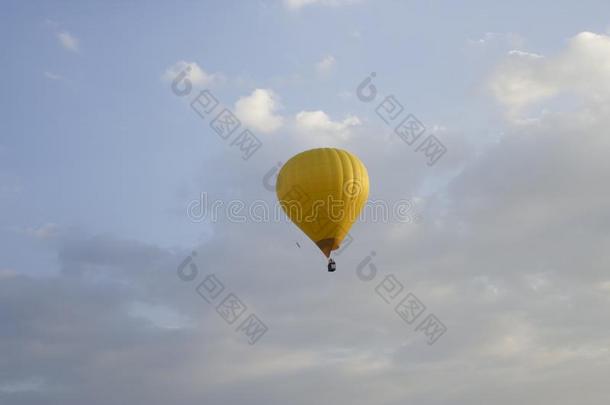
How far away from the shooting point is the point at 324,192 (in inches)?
1945

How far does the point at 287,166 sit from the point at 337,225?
18.7 feet

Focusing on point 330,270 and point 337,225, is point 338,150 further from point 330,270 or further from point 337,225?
point 330,270

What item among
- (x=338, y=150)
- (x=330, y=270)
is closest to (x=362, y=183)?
(x=338, y=150)

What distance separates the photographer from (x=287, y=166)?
2021 inches

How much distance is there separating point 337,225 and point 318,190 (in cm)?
307

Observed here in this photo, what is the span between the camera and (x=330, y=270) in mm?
50250

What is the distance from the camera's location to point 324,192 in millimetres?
49406

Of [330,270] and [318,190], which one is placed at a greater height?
[318,190]

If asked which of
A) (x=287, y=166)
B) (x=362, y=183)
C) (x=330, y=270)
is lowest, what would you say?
(x=330, y=270)

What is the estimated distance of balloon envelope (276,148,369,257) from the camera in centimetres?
4953

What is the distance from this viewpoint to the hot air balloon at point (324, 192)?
163 feet

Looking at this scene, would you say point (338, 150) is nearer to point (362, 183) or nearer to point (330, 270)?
point (362, 183)

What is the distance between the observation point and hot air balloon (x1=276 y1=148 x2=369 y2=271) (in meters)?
49.5

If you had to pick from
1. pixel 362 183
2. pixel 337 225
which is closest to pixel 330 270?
pixel 337 225
